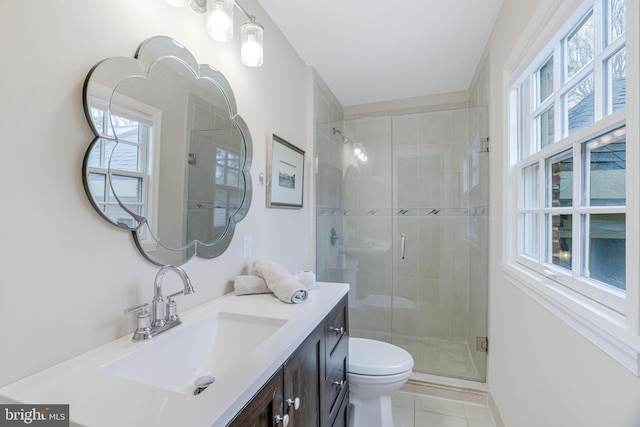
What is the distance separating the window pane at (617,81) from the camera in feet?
2.71

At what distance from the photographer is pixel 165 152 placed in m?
1.05

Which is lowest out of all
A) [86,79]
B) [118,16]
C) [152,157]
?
[152,157]

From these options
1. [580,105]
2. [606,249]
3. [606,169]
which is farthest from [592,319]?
[580,105]

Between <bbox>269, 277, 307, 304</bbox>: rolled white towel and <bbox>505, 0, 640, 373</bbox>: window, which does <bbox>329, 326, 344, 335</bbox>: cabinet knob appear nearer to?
<bbox>269, 277, 307, 304</bbox>: rolled white towel

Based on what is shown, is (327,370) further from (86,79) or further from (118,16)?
(118,16)

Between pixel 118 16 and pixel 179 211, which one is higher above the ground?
pixel 118 16

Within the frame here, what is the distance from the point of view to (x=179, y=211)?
1.12m

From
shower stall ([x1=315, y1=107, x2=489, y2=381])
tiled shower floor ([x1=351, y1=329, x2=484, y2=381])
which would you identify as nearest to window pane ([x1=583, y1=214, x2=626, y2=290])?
shower stall ([x1=315, y1=107, x2=489, y2=381])

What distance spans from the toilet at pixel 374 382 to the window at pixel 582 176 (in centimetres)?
79

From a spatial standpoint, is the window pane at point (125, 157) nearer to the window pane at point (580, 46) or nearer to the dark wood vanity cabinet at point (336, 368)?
the dark wood vanity cabinet at point (336, 368)

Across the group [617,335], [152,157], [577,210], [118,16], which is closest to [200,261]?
[152,157]

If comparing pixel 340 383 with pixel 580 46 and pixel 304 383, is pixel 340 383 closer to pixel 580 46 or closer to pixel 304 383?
pixel 304 383

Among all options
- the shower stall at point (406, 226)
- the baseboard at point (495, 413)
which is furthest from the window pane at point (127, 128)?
the baseboard at point (495, 413)

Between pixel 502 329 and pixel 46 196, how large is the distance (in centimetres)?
217
